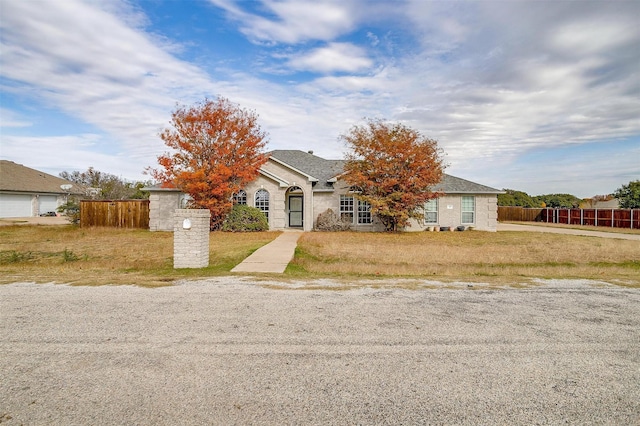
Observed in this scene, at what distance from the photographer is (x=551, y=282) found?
855 centimetres

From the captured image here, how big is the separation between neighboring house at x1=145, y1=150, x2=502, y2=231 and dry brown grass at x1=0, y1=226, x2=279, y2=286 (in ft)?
14.2

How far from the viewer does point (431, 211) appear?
2488cm

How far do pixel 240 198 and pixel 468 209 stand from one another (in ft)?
49.2

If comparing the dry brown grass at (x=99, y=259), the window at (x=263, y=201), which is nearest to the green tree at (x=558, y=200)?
the window at (x=263, y=201)

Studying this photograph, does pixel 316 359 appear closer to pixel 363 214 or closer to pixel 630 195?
pixel 363 214

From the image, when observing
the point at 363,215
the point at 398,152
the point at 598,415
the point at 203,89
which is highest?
the point at 203,89

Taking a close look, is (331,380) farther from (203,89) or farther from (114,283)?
(203,89)

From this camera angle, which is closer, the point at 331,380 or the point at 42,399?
the point at 42,399

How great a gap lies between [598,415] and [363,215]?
21.1 m

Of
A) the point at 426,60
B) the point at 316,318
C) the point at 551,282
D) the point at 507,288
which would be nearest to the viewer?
the point at 316,318

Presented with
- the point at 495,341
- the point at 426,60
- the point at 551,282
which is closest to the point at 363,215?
the point at 426,60

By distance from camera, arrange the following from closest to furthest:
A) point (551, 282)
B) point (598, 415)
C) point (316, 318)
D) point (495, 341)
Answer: point (598, 415), point (495, 341), point (316, 318), point (551, 282)

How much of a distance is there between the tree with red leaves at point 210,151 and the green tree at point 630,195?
33.8 metres

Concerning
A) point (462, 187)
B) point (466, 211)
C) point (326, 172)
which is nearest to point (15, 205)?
point (326, 172)
